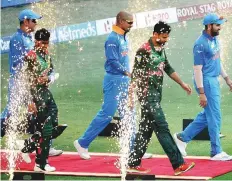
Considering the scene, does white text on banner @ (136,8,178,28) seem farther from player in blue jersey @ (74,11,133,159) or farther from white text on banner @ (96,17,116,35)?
player in blue jersey @ (74,11,133,159)

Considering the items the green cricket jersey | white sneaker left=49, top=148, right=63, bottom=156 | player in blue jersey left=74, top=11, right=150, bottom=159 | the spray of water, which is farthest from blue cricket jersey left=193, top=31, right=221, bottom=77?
the spray of water

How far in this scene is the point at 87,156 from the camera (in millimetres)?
16234

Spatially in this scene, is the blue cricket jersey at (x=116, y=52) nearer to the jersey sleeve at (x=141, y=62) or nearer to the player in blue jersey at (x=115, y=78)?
the player in blue jersey at (x=115, y=78)

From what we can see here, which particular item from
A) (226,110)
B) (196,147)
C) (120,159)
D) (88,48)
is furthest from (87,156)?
(88,48)

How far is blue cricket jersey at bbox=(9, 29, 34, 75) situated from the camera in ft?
54.6

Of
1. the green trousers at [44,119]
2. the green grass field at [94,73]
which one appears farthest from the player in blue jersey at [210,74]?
the green trousers at [44,119]

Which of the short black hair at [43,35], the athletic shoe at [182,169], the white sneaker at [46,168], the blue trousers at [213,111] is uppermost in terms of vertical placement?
the short black hair at [43,35]

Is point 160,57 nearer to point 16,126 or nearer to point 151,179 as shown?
point 151,179

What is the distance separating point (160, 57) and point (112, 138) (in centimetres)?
297

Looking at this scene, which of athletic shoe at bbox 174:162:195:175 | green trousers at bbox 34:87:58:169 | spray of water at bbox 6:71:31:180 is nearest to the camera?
athletic shoe at bbox 174:162:195:175

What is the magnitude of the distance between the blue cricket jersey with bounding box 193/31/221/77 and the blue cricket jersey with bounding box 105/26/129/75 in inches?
37.3

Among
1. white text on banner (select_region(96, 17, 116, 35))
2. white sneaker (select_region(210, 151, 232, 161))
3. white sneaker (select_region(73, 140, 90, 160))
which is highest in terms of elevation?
white text on banner (select_region(96, 17, 116, 35))

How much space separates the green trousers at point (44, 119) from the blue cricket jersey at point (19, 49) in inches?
53.5

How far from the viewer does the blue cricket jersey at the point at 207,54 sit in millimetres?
15883
